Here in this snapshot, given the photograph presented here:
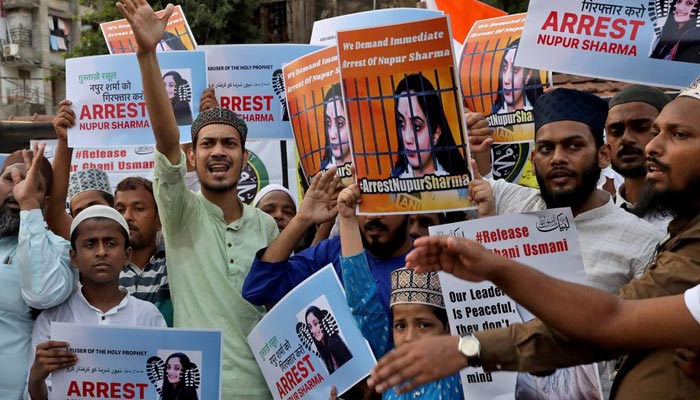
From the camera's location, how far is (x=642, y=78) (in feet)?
13.4

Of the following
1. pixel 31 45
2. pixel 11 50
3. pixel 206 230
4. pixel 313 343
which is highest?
pixel 31 45

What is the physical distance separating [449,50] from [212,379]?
5.35ft

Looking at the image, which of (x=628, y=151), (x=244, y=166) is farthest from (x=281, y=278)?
(x=244, y=166)

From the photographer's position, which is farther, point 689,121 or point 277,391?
point 277,391

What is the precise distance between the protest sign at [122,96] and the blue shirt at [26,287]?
3.48ft

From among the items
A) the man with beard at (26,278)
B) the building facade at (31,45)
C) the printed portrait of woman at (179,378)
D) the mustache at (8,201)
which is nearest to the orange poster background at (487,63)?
the printed portrait of woman at (179,378)

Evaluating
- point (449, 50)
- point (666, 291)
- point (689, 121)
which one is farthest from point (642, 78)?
point (666, 291)

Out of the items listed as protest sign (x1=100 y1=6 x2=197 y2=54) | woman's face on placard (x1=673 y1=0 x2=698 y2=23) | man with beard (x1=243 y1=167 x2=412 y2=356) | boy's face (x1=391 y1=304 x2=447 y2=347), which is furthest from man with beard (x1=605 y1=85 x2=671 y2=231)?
protest sign (x1=100 y1=6 x2=197 y2=54)

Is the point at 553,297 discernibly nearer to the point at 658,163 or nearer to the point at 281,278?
the point at 658,163

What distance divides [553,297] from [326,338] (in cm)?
169

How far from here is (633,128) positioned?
14.1ft

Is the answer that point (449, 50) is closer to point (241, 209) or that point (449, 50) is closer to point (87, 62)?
point (241, 209)

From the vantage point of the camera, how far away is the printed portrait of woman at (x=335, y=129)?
4.12 meters

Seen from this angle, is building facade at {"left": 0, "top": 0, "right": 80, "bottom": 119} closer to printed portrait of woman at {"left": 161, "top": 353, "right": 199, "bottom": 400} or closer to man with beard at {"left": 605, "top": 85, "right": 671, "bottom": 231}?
printed portrait of woman at {"left": 161, "top": 353, "right": 199, "bottom": 400}
